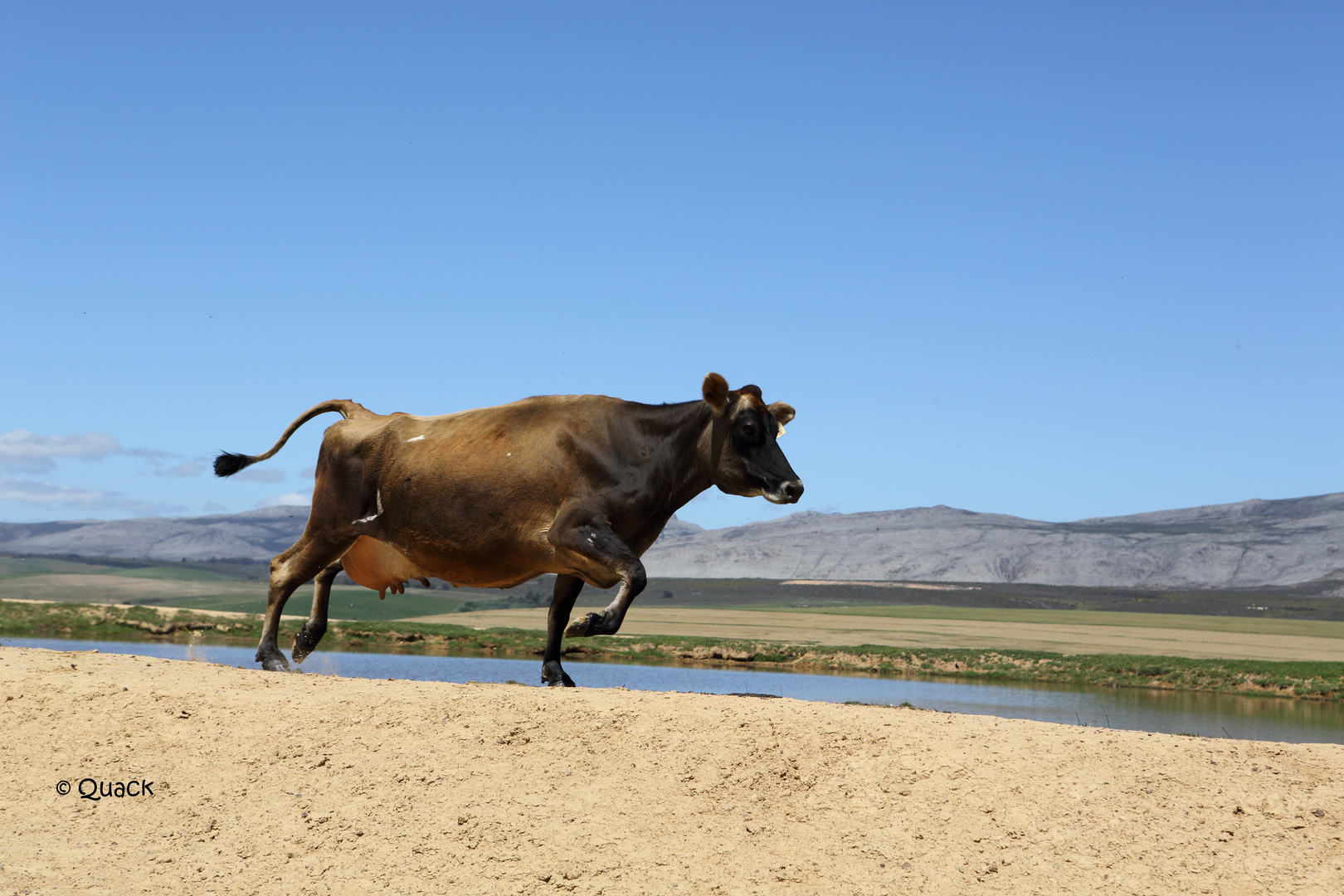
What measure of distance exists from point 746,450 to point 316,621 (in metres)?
5.45

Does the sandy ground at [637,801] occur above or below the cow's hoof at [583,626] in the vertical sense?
below

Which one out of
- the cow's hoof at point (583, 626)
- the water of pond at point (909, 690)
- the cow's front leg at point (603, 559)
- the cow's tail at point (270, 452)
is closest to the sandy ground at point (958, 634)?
the water of pond at point (909, 690)

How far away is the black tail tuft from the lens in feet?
45.8

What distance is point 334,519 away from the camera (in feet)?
41.2

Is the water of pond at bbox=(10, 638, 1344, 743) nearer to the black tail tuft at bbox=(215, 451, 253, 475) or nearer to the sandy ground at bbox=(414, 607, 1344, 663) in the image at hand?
the black tail tuft at bbox=(215, 451, 253, 475)

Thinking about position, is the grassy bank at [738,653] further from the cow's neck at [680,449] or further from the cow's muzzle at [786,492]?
the cow's muzzle at [786,492]

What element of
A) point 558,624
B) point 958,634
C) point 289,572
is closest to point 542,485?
point 558,624

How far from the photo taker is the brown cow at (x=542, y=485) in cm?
1112

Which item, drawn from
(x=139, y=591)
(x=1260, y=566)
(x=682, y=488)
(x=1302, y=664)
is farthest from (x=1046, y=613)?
(x=1260, y=566)

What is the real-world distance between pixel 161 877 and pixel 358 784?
143 cm

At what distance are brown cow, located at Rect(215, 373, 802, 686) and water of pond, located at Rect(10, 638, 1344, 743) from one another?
1013 centimetres

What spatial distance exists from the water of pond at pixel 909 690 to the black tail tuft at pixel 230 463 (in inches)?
334

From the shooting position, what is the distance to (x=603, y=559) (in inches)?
410

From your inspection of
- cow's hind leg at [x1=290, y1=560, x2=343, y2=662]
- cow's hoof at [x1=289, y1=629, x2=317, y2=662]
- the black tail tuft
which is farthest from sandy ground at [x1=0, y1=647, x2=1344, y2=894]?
the black tail tuft
